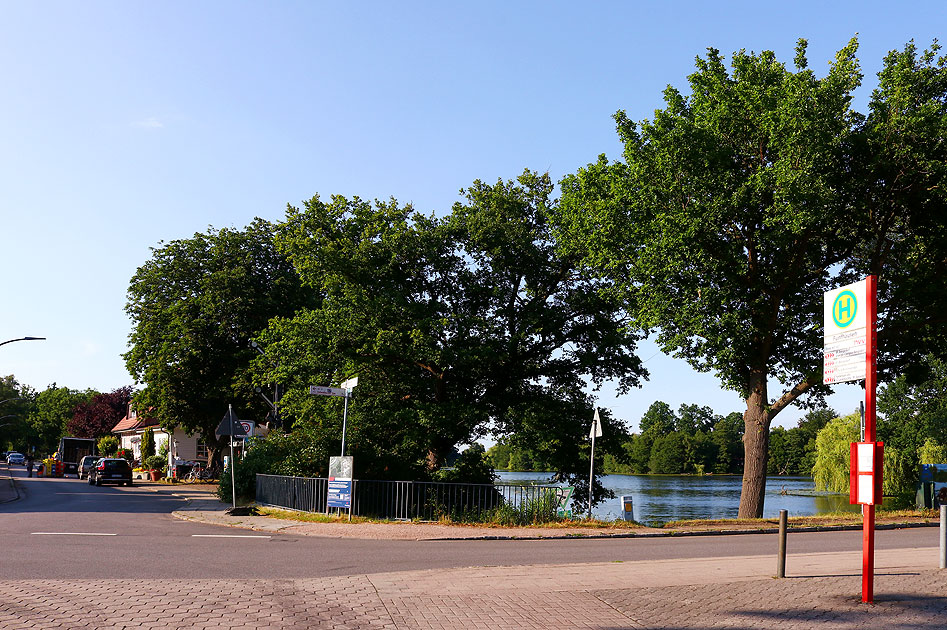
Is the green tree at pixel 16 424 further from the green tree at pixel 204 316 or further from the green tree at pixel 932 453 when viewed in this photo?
the green tree at pixel 932 453

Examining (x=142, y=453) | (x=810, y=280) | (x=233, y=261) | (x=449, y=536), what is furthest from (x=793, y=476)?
(x=449, y=536)

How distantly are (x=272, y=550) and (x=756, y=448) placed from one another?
1457 cm

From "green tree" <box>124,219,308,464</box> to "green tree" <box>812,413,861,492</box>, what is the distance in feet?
115

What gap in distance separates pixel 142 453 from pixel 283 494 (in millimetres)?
50400

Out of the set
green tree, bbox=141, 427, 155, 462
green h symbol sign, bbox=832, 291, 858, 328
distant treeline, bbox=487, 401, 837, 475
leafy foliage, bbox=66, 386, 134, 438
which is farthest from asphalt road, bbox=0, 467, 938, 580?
distant treeline, bbox=487, 401, 837, 475

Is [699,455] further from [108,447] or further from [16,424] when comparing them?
[16,424]

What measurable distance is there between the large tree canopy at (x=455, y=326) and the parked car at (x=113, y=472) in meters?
19.4

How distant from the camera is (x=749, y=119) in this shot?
21547 mm

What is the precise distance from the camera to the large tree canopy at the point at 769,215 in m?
20.0

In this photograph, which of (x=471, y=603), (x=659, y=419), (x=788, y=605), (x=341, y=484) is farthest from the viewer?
(x=659, y=419)

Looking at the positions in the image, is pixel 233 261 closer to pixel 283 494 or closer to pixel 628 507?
pixel 283 494

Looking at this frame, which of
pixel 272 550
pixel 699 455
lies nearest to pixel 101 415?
pixel 272 550

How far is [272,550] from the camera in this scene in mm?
13766

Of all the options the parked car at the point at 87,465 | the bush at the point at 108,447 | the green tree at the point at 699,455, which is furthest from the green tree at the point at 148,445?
the green tree at the point at 699,455
